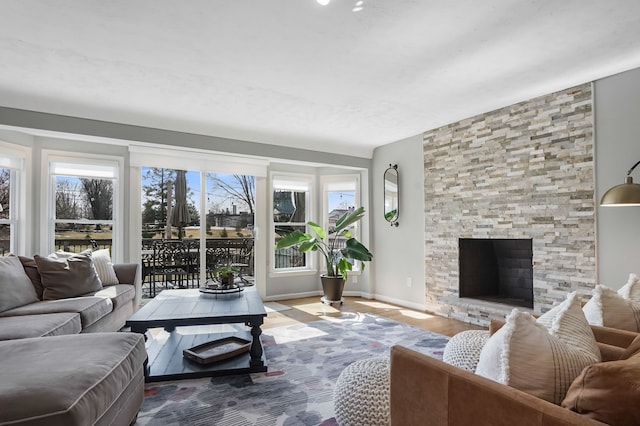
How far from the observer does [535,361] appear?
1.11 metres

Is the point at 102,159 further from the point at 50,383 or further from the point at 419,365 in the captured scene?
the point at 419,365

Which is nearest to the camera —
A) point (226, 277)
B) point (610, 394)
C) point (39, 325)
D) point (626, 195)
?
point (610, 394)

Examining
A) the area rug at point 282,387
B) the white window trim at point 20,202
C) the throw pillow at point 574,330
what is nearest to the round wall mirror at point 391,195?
the area rug at point 282,387

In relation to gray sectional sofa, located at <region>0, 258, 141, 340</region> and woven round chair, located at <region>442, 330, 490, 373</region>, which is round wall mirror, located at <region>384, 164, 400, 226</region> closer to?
woven round chair, located at <region>442, 330, 490, 373</region>

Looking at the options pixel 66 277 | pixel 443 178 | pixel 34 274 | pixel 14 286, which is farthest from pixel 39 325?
pixel 443 178

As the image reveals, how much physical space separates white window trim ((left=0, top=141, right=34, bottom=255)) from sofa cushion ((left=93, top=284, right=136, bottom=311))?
1229mm

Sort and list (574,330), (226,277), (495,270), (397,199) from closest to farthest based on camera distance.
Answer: (574,330)
(226,277)
(495,270)
(397,199)

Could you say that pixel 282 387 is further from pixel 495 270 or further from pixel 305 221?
pixel 305 221

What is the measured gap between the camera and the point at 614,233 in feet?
10.5

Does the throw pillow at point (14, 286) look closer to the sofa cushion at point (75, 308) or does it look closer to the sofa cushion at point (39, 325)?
the sofa cushion at point (75, 308)

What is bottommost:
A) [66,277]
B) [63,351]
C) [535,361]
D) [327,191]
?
[63,351]

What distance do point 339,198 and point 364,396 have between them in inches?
180

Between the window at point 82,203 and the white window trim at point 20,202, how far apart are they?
24 cm

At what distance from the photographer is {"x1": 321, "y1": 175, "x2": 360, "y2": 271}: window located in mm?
6156
